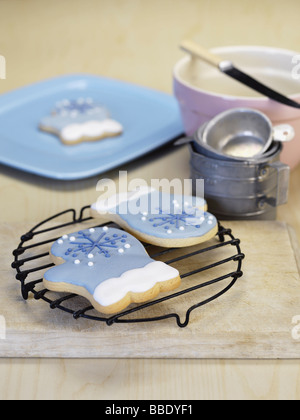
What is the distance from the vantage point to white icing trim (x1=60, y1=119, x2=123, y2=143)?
111 cm

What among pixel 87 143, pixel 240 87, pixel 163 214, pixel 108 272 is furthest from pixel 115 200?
pixel 240 87

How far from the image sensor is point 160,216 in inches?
31.3

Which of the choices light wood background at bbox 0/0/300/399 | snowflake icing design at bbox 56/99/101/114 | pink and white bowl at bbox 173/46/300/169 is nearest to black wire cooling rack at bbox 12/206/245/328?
light wood background at bbox 0/0/300/399

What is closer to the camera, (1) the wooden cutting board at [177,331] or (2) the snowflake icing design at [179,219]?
(1) the wooden cutting board at [177,331]

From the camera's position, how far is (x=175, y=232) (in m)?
0.75

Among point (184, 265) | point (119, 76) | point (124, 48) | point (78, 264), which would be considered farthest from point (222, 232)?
point (124, 48)

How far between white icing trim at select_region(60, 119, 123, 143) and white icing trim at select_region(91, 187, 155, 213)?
0.28m

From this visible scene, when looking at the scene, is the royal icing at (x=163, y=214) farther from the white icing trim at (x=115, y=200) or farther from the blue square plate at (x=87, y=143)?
the blue square plate at (x=87, y=143)

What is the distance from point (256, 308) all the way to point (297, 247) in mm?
162

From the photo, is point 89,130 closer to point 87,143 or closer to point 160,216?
point 87,143

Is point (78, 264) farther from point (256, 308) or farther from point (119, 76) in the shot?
point (119, 76)

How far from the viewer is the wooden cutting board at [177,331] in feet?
2.15

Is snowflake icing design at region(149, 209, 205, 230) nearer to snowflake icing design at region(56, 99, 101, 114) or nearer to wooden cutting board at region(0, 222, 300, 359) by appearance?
wooden cutting board at region(0, 222, 300, 359)

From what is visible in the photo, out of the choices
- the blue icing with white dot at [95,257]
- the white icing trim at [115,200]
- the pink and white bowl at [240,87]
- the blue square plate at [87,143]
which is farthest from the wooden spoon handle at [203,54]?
the blue icing with white dot at [95,257]
